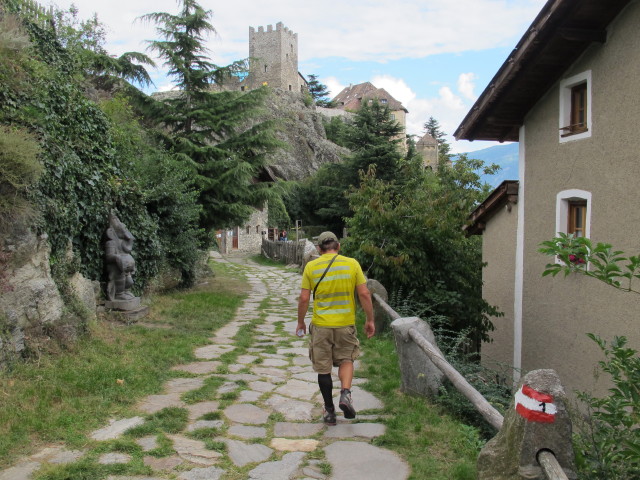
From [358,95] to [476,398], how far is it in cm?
8804

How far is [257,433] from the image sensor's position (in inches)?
164

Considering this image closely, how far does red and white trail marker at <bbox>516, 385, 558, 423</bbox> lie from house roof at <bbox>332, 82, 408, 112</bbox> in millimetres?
79546

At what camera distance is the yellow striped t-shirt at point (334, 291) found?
4.42 meters

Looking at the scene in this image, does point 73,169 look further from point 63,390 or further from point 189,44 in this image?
point 189,44

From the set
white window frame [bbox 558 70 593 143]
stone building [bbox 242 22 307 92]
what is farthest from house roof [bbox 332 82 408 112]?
white window frame [bbox 558 70 593 143]

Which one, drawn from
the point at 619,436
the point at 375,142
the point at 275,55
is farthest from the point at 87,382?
the point at 275,55

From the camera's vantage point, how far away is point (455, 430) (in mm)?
4129

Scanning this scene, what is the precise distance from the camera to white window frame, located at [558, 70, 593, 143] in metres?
7.51

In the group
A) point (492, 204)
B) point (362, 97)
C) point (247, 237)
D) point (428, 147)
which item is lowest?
point (247, 237)

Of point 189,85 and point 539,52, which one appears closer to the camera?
point 539,52

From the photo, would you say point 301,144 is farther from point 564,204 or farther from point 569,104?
point 564,204

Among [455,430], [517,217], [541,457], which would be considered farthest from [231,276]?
[541,457]

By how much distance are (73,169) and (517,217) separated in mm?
7703

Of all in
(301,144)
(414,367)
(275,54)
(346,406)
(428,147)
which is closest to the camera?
(346,406)
